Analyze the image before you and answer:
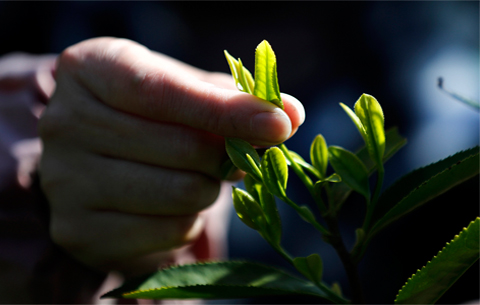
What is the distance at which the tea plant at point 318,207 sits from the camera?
→ 33cm

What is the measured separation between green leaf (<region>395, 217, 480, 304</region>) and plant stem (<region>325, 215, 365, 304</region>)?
0.17 ft

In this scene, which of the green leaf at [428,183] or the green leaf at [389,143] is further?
the green leaf at [389,143]

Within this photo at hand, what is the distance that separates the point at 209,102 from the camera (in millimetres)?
503

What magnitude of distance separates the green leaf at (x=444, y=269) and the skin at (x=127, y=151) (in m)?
0.24

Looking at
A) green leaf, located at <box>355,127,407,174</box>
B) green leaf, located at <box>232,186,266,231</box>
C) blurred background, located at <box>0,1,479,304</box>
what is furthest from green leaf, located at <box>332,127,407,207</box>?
blurred background, located at <box>0,1,479,304</box>

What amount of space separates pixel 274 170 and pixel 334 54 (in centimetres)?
158

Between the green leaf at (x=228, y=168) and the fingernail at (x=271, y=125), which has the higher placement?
the fingernail at (x=271, y=125)

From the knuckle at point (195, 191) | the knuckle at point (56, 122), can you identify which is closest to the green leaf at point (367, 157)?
the knuckle at point (195, 191)

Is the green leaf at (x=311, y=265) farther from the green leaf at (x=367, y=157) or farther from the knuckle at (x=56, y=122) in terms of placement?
the knuckle at (x=56, y=122)

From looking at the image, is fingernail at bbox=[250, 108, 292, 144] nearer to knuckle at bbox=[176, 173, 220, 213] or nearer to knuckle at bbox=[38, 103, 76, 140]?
knuckle at bbox=[176, 173, 220, 213]

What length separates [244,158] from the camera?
1.21 ft

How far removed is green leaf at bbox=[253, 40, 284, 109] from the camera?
355mm

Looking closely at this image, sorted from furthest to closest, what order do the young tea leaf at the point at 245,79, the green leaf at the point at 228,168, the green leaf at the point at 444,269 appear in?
the green leaf at the point at 228,168 → the young tea leaf at the point at 245,79 → the green leaf at the point at 444,269

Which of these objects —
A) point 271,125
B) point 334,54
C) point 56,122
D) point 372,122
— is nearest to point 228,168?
point 271,125
